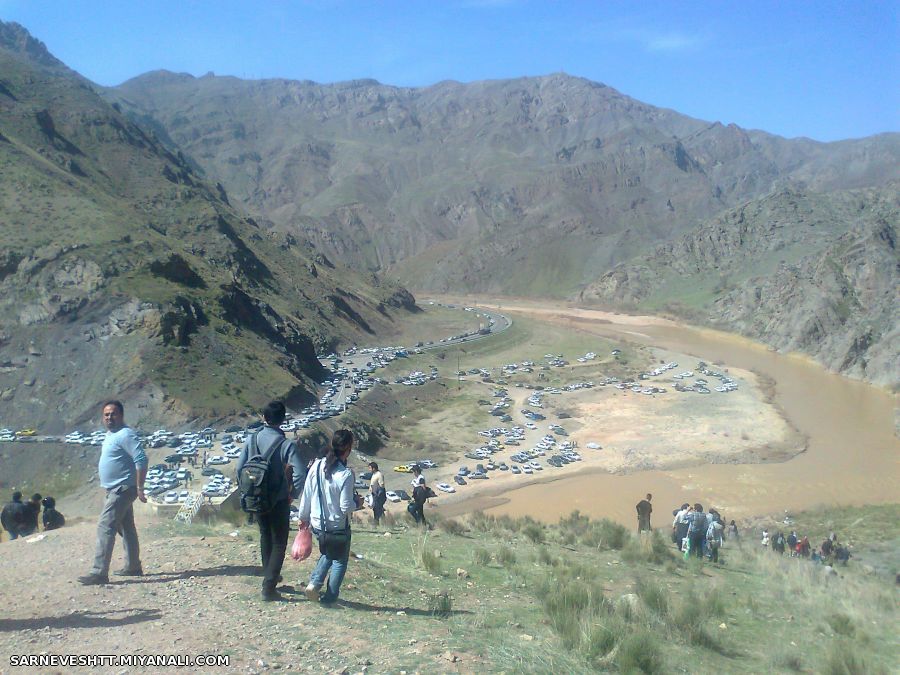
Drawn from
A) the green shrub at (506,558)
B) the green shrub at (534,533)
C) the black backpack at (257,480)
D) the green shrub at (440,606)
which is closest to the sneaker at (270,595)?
the black backpack at (257,480)

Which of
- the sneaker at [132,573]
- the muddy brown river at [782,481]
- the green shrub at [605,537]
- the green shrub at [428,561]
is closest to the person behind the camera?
the sneaker at [132,573]

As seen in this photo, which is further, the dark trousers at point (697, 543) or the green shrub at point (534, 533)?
the green shrub at point (534, 533)

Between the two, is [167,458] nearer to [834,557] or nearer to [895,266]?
[834,557]

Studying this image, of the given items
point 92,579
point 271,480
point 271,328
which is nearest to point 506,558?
point 271,480

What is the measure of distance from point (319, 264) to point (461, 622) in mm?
96544

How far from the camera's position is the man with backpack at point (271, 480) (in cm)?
676

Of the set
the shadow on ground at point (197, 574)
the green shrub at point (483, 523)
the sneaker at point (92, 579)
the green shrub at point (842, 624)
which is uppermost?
the sneaker at point (92, 579)

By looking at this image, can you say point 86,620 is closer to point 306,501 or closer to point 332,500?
point 306,501

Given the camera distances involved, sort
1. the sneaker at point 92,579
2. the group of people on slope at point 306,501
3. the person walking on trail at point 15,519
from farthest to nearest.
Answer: the person walking on trail at point 15,519 → the sneaker at point 92,579 → the group of people on slope at point 306,501

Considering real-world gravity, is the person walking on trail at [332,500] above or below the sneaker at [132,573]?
above

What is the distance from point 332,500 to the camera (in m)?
6.78

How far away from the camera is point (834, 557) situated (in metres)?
18.7

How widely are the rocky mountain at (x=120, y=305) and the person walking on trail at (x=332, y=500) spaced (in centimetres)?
3215

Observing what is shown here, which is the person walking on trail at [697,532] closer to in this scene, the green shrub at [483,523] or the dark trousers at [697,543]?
the dark trousers at [697,543]
